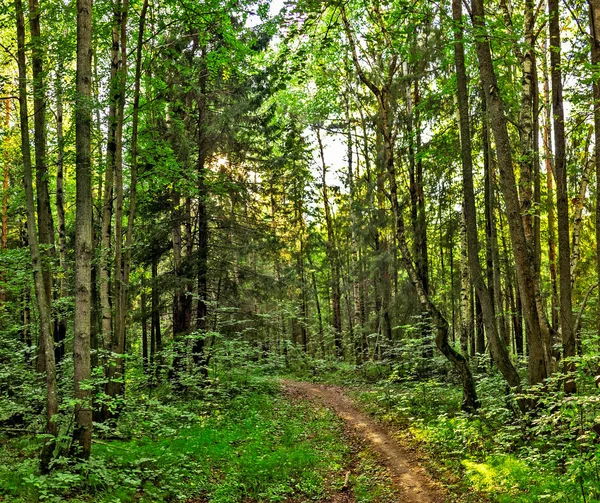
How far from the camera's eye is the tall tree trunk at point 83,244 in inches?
231

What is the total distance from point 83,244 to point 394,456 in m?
7.01

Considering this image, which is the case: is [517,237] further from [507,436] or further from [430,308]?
[507,436]

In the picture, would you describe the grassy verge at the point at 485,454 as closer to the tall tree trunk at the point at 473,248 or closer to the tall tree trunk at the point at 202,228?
the tall tree trunk at the point at 473,248

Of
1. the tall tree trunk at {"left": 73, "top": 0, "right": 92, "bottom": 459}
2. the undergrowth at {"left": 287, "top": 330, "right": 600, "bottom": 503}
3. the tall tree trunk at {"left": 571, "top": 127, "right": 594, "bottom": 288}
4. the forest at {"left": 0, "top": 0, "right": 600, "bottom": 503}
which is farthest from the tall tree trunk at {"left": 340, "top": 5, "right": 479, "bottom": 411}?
the tall tree trunk at {"left": 73, "top": 0, "right": 92, "bottom": 459}

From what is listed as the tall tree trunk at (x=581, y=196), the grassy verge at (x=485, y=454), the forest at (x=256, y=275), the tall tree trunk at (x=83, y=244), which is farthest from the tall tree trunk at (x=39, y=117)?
the tall tree trunk at (x=581, y=196)

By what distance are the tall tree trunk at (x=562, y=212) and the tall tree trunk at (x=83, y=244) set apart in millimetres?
7469

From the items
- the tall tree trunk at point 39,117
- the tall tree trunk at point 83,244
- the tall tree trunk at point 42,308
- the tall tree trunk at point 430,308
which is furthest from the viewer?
the tall tree trunk at point 430,308

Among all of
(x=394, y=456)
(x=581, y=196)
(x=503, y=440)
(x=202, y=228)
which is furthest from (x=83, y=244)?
(x=581, y=196)

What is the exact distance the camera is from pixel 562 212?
7.98 meters

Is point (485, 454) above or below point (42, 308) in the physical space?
below

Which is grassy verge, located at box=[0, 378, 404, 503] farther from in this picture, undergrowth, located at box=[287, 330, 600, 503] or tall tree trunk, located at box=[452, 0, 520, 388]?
tall tree trunk, located at box=[452, 0, 520, 388]

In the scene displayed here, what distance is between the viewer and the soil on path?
673 cm

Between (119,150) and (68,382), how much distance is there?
15.3 feet

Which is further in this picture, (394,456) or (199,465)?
(394,456)
